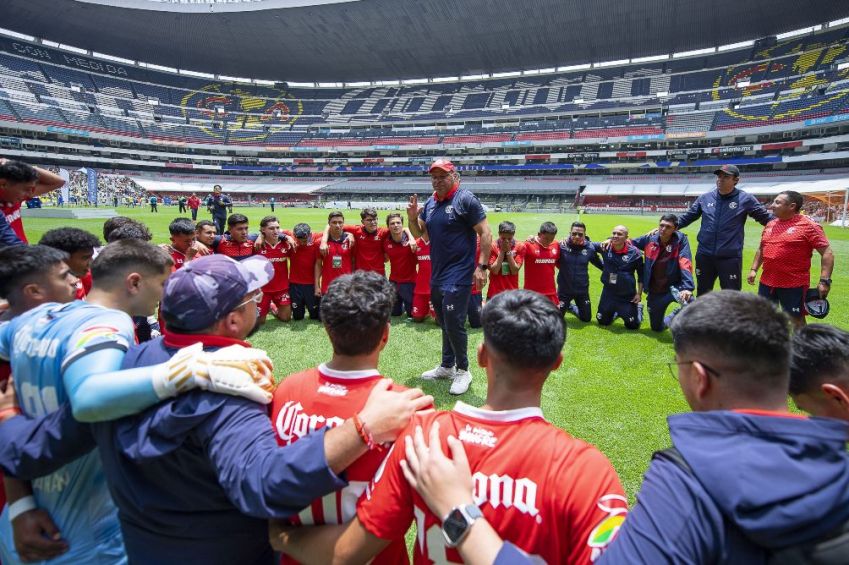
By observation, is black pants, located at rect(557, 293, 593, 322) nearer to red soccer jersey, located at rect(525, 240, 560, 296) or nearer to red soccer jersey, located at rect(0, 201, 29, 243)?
red soccer jersey, located at rect(525, 240, 560, 296)

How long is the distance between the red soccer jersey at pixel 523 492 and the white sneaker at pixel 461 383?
11.4 ft

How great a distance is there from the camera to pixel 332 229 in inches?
330

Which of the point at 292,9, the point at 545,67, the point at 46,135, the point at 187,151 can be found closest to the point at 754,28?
the point at 545,67

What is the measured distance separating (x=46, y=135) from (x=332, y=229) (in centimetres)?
7333

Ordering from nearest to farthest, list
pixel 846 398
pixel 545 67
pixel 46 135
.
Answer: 1. pixel 846 398
2. pixel 46 135
3. pixel 545 67

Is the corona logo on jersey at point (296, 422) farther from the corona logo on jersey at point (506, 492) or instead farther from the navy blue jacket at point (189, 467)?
the corona logo on jersey at point (506, 492)

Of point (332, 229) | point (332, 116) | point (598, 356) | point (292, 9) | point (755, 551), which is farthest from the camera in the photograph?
point (332, 116)

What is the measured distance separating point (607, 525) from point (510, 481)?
0.31 meters

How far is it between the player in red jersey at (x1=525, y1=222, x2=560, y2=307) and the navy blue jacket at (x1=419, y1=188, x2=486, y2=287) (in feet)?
11.2

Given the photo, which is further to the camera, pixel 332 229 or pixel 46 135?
pixel 46 135

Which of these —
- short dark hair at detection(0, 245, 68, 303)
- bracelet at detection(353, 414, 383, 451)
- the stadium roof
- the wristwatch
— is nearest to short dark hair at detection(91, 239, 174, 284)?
short dark hair at detection(0, 245, 68, 303)

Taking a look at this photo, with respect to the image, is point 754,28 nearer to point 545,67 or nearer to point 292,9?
point 545,67

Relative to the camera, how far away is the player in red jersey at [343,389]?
1.65 meters

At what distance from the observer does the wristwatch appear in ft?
4.19
